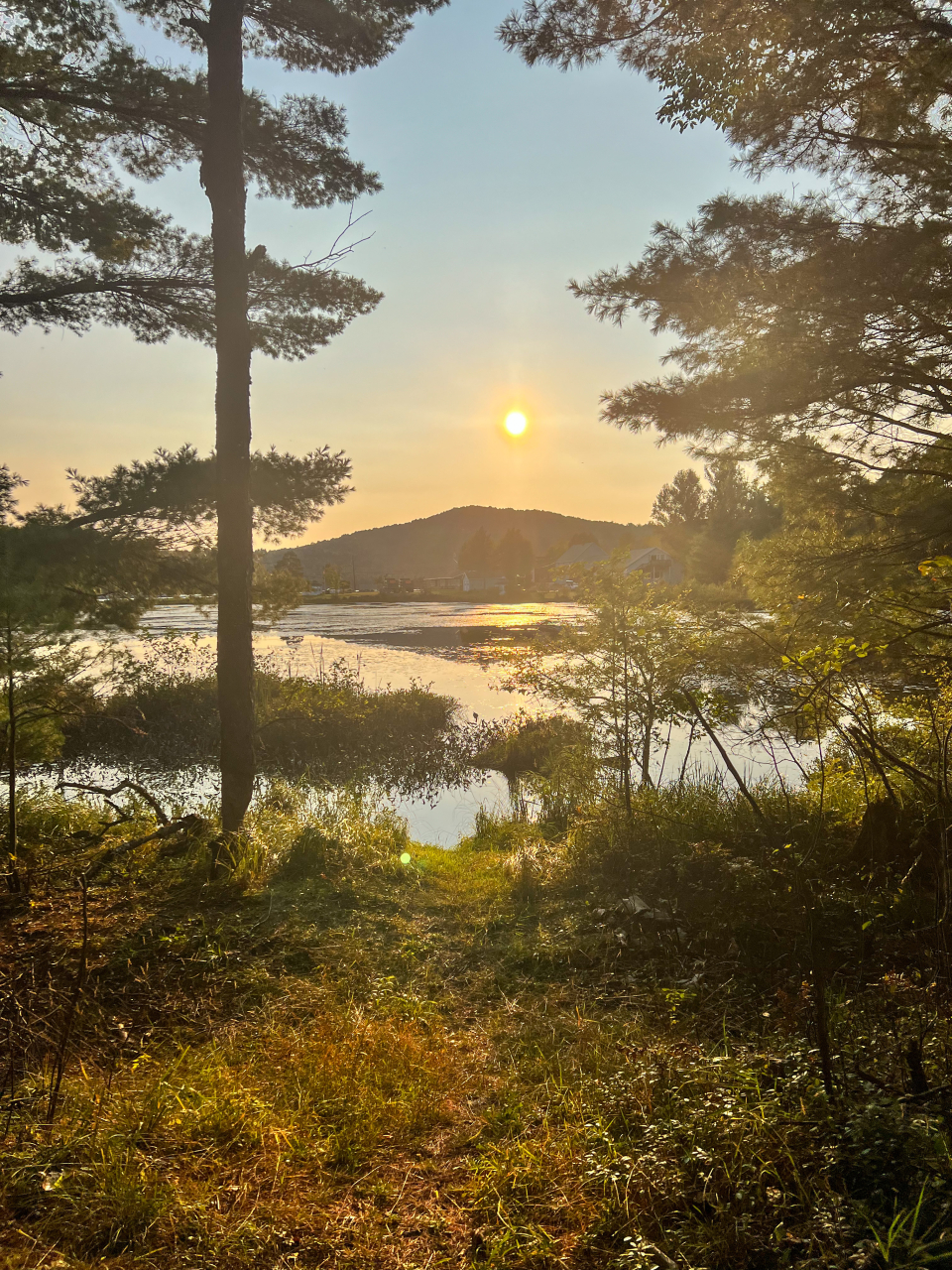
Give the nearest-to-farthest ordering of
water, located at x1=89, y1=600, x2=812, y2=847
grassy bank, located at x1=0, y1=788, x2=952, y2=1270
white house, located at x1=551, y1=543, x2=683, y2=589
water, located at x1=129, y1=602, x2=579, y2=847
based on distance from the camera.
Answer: grassy bank, located at x1=0, y1=788, x2=952, y2=1270
white house, located at x1=551, y1=543, x2=683, y2=589
water, located at x1=89, y1=600, x2=812, y2=847
water, located at x1=129, y1=602, x2=579, y2=847

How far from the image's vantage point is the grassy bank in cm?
224

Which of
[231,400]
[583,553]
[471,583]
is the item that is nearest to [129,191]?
[231,400]

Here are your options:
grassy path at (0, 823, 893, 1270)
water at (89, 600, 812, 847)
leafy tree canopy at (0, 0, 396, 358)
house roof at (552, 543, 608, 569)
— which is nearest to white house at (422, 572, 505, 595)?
house roof at (552, 543, 608, 569)

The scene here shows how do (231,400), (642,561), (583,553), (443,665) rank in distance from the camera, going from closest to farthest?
(231,400), (443,665), (642,561), (583,553)

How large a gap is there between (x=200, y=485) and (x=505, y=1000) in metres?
6.45

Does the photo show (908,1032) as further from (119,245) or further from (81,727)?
(81,727)

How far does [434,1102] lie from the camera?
333 centimetres

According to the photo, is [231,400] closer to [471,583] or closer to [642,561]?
[642,561]

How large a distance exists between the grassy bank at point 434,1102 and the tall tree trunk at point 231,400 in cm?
229

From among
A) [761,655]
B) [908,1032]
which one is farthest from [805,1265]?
[761,655]

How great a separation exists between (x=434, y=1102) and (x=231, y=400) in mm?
6964

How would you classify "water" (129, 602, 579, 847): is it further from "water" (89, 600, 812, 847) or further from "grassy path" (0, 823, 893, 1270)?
"grassy path" (0, 823, 893, 1270)

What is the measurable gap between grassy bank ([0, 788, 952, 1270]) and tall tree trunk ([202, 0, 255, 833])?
7.53 ft

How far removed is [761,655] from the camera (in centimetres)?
827
